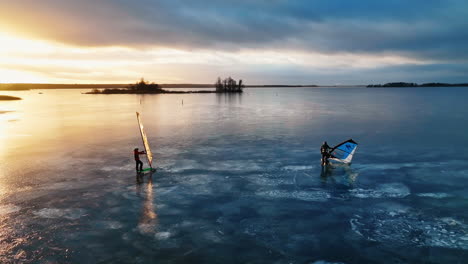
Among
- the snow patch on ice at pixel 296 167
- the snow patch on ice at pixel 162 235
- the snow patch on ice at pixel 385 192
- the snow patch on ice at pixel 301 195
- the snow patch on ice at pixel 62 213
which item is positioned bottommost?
the snow patch on ice at pixel 162 235

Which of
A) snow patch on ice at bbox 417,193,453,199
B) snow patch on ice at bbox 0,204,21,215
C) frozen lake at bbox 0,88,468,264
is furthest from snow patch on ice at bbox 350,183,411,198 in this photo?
snow patch on ice at bbox 0,204,21,215

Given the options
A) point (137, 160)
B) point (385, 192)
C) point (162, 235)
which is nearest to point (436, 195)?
point (385, 192)

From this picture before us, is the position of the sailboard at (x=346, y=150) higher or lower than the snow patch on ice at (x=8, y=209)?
higher

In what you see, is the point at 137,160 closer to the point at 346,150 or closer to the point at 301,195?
the point at 301,195

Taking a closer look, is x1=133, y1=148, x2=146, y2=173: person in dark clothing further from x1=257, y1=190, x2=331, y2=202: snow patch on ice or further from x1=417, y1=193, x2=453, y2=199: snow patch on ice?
x1=417, y1=193, x2=453, y2=199: snow patch on ice

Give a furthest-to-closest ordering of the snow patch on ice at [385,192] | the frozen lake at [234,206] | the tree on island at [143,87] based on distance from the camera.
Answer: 1. the tree on island at [143,87]
2. the snow patch on ice at [385,192]
3. the frozen lake at [234,206]

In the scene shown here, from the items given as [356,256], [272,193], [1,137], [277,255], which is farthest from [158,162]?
[1,137]

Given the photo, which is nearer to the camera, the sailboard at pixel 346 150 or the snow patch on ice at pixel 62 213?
the snow patch on ice at pixel 62 213

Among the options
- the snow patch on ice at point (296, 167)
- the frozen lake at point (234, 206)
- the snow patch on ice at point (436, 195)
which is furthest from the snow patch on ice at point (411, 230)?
the snow patch on ice at point (296, 167)

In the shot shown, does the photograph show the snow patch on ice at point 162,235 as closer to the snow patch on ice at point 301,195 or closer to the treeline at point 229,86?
the snow patch on ice at point 301,195

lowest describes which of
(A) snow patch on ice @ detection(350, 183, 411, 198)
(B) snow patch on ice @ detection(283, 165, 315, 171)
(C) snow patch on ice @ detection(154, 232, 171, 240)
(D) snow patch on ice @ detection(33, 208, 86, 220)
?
(C) snow patch on ice @ detection(154, 232, 171, 240)

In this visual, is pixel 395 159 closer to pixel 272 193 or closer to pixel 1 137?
pixel 272 193

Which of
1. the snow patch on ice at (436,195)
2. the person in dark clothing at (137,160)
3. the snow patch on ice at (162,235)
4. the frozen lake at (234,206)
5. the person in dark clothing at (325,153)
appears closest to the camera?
the frozen lake at (234,206)

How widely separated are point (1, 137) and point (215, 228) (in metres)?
29.3
